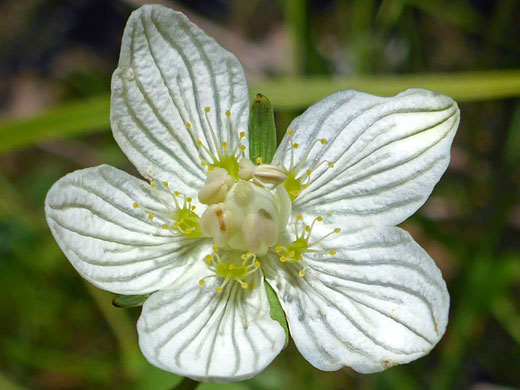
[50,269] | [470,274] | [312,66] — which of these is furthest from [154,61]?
[470,274]

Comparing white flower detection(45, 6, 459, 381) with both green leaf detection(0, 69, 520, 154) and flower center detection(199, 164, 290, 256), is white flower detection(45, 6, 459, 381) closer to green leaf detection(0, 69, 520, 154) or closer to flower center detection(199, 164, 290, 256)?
flower center detection(199, 164, 290, 256)

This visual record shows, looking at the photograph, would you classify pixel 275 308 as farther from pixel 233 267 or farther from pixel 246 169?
pixel 246 169

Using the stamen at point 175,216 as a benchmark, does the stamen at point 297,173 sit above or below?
above

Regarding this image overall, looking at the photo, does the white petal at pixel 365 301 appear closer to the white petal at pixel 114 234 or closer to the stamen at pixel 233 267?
the stamen at pixel 233 267

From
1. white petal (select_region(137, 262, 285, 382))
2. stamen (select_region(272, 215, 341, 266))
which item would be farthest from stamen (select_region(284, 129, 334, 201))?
white petal (select_region(137, 262, 285, 382))

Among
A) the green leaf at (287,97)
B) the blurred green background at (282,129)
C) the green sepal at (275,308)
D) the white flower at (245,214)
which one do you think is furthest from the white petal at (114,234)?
the green leaf at (287,97)

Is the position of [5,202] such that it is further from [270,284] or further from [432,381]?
[432,381]

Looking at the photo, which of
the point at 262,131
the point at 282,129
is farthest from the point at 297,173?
the point at 282,129
